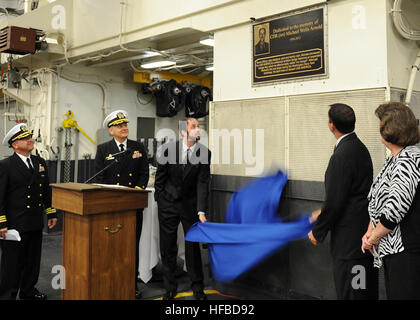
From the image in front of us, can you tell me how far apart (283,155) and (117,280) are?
1.81m

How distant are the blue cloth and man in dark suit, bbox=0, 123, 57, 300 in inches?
57.4

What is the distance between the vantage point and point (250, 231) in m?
3.36

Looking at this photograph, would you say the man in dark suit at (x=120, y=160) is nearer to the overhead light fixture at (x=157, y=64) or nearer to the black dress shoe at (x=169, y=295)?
the black dress shoe at (x=169, y=295)

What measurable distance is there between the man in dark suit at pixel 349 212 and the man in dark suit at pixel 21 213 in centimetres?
262

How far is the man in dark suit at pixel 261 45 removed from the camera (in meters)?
3.86

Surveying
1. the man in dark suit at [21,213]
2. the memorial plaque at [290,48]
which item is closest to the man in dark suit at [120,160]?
the man in dark suit at [21,213]

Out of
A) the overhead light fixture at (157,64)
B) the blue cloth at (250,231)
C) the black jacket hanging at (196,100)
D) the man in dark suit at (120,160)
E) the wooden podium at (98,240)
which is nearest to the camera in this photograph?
the wooden podium at (98,240)

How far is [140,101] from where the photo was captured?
322 inches

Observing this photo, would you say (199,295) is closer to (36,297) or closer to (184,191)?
(184,191)

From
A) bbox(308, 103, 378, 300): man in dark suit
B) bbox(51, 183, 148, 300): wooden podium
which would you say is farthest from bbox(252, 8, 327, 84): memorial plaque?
bbox(51, 183, 148, 300): wooden podium

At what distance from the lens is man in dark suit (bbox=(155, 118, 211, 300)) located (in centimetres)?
385

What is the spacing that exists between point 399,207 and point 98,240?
2.02 metres

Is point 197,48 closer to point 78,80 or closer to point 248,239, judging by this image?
point 78,80
